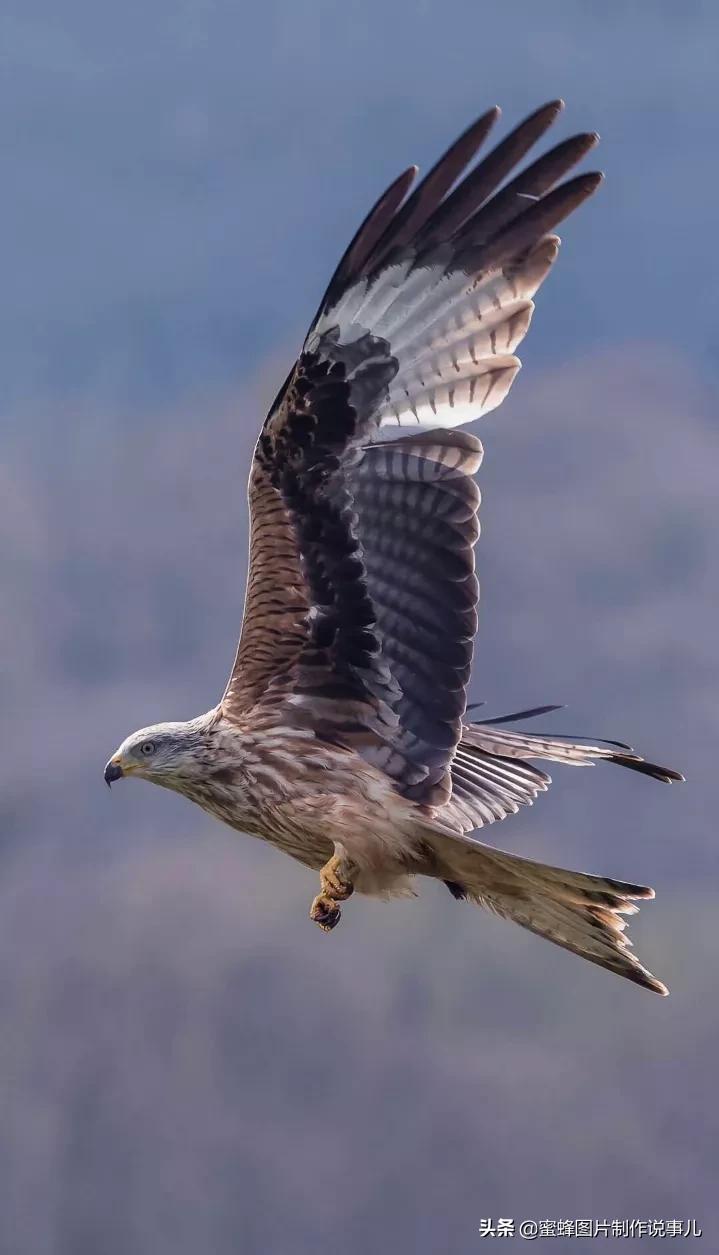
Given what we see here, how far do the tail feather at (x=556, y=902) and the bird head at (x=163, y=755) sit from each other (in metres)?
1.21

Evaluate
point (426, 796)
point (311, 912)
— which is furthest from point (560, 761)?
point (311, 912)

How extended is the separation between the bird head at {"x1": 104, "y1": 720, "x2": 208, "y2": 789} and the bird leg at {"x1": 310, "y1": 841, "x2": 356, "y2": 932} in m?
0.79

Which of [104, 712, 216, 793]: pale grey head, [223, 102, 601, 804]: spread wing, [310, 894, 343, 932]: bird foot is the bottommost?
[310, 894, 343, 932]: bird foot

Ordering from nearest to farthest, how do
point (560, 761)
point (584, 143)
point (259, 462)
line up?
point (584, 143) → point (259, 462) → point (560, 761)

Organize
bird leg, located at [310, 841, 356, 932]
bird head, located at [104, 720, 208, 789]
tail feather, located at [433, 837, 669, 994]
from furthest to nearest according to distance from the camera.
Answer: bird head, located at [104, 720, 208, 789] < bird leg, located at [310, 841, 356, 932] < tail feather, located at [433, 837, 669, 994]

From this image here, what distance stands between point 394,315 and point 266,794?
222cm

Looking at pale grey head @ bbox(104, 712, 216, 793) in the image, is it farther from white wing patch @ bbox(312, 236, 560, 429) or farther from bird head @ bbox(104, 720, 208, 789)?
white wing patch @ bbox(312, 236, 560, 429)

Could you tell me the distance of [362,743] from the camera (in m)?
9.27

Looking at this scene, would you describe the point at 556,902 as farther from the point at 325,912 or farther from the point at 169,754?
the point at 169,754

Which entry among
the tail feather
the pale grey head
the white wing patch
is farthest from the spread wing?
the pale grey head

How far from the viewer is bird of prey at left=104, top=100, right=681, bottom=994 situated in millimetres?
8695

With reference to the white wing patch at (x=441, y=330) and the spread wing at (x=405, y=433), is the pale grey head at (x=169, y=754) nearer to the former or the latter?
the spread wing at (x=405, y=433)

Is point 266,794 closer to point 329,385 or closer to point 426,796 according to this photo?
point 426,796

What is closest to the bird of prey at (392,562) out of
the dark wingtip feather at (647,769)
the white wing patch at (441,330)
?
the white wing patch at (441,330)
